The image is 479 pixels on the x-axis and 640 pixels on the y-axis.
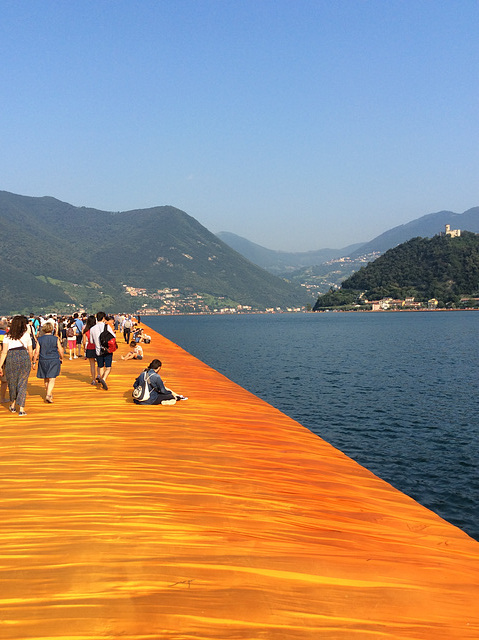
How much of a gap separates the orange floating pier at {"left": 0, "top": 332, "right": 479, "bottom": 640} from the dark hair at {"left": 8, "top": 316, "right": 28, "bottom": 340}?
1.98 metres

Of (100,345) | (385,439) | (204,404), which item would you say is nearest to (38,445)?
(100,345)

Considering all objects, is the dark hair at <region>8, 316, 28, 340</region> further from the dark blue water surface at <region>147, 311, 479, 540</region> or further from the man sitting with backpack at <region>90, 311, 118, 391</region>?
the dark blue water surface at <region>147, 311, 479, 540</region>

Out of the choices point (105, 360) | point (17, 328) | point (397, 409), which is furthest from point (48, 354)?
point (397, 409)

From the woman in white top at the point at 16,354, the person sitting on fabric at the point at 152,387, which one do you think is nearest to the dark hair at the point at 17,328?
the woman in white top at the point at 16,354

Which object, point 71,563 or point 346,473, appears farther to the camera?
point 346,473

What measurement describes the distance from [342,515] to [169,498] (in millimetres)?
2115

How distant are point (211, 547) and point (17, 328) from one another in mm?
6797

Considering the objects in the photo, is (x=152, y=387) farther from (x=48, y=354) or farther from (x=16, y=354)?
(x=16, y=354)

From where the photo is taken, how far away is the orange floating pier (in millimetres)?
3150

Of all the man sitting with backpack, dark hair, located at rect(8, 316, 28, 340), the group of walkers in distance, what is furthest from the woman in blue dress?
the man sitting with backpack

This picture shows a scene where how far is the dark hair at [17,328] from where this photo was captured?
9.02 m

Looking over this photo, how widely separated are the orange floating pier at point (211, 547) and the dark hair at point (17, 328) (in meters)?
1.98

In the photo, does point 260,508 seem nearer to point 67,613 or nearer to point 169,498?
point 169,498

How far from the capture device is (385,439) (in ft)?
46.8
